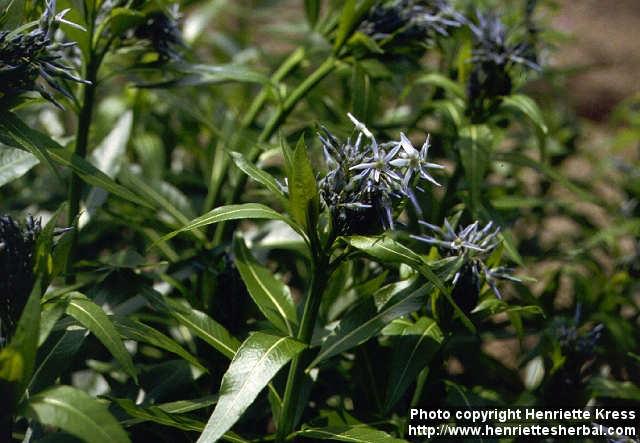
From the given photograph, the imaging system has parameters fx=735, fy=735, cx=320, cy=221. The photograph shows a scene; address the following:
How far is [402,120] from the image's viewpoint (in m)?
2.93

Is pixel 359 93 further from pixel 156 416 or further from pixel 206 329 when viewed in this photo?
pixel 156 416

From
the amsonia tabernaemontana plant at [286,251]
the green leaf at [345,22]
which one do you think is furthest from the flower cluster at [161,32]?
the green leaf at [345,22]

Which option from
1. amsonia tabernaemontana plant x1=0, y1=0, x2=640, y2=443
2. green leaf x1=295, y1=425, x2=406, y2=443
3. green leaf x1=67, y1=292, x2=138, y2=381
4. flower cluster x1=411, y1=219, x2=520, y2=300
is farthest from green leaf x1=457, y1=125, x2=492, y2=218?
green leaf x1=67, y1=292, x2=138, y2=381

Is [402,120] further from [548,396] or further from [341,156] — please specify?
[341,156]

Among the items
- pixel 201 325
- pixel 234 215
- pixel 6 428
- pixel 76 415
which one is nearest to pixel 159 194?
pixel 201 325

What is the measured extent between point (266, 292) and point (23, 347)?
0.70 metres

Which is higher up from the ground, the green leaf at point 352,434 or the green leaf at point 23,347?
the green leaf at point 23,347

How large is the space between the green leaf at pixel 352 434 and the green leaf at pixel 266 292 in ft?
0.81

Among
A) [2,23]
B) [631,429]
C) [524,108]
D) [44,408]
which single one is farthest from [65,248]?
[631,429]

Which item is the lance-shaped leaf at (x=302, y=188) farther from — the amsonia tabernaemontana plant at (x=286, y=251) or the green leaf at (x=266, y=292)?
the green leaf at (x=266, y=292)

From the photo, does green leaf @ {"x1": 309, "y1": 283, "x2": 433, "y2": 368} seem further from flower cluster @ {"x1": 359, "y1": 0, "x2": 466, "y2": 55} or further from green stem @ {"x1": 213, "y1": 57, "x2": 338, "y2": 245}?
flower cluster @ {"x1": 359, "y1": 0, "x2": 466, "y2": 55}

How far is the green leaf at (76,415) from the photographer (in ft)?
4.22

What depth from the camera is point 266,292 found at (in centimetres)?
193

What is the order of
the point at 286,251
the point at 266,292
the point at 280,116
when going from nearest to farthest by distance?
the point at 266,292 < the point at 280,116 < the point at 286,251
